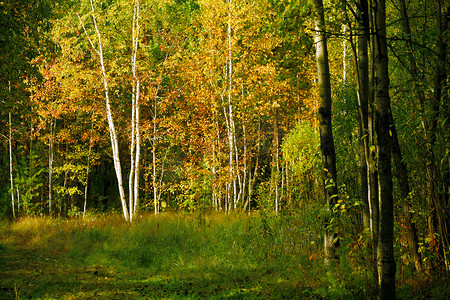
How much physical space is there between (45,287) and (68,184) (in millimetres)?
18047

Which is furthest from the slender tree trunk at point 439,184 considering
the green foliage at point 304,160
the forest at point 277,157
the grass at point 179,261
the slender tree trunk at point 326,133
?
the green foliage at point 304,160

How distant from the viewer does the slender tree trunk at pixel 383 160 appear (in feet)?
12.6

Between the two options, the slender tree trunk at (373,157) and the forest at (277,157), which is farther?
the forest at (277,157)

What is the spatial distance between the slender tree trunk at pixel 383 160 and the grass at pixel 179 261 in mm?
822

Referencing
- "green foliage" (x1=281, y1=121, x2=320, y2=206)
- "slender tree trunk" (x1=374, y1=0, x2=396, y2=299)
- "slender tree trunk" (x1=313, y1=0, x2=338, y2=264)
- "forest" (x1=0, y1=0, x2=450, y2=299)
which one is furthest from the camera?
"green foliage" (x1=281, y1=121, x2=320, y2=206)

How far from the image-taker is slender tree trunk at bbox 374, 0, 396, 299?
3.84 m

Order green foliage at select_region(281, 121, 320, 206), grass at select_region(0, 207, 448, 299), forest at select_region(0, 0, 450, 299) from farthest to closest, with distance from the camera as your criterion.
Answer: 1. green foliage at select_region(281, 121, 320, 206)
2. grass at select_region(0, 207, 448, 299)
3. forest at select_region(0, 0, 450, 299)

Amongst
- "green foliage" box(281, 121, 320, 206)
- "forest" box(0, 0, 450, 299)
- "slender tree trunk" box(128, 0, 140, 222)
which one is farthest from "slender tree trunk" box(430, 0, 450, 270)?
"slender tree trunk" box(128, 0, 140, 222)

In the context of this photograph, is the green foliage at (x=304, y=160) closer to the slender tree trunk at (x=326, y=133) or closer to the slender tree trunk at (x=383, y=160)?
the slender tree trunk at (x=326, y=133)

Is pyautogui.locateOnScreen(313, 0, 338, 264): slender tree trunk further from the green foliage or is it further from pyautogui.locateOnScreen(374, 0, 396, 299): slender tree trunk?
the green foliage

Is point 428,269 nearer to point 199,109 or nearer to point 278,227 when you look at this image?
point 278,227

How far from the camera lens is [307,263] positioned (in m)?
6.55

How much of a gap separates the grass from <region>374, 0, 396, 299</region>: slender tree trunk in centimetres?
82

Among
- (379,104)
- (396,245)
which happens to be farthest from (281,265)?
(379,104)
